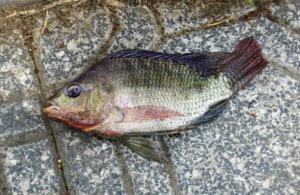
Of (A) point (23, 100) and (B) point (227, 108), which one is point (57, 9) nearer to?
(A) point (23, 100)

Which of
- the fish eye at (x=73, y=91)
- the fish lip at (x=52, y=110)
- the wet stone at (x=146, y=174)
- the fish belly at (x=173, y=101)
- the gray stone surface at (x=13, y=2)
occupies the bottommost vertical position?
the wet stone at (x=146, y=174)

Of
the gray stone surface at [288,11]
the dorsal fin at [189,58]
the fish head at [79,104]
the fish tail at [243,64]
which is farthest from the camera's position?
the gray stone surface at [288,11]

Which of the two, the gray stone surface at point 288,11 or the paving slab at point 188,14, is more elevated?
the paving slab at point 188,14

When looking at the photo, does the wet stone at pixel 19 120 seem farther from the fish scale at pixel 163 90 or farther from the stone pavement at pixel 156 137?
the fish scale at pixel 163 90

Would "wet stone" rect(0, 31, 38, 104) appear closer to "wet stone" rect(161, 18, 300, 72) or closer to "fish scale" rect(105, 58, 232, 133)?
"fish scale" rect(105, 58, 232, 133)

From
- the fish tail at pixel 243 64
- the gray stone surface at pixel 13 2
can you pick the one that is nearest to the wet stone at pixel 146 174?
the fish tail at pixel 243 64

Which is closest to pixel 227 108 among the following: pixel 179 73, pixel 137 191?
pixel 179 73

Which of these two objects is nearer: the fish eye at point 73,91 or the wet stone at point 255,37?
the fish eye at point 73,91
